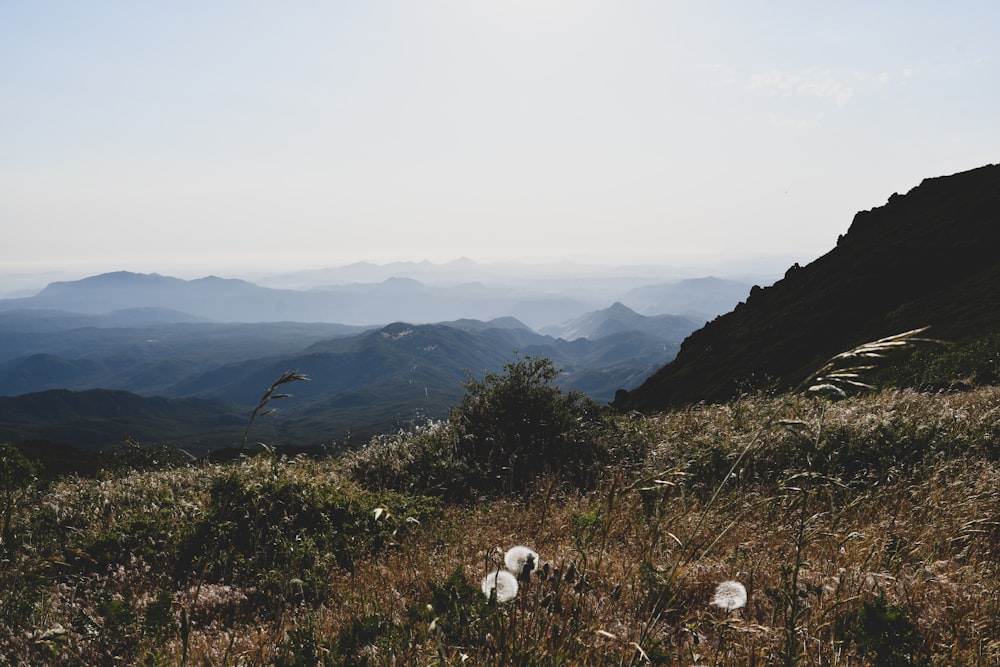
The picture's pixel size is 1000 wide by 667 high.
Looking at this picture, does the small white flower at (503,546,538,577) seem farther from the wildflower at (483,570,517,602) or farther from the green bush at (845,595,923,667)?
the green bush at (845,595,923,667)

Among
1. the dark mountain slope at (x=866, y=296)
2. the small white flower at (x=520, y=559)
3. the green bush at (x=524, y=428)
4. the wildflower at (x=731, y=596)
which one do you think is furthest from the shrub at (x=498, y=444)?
the dark mountain slope at (x=866, y=296)

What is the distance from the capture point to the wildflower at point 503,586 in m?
2.34

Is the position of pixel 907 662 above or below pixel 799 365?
above

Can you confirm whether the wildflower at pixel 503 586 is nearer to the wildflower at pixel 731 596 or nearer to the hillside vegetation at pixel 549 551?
the hillside vegetation at pixel 549 551

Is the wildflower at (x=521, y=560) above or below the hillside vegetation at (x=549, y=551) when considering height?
above

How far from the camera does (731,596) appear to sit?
9.45 feet

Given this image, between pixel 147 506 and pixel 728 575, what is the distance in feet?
27.6

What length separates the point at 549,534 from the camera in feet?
17.6

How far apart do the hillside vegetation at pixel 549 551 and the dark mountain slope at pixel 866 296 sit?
53.2m

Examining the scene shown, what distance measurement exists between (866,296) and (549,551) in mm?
96266

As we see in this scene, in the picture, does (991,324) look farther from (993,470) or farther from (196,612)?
(196,612)

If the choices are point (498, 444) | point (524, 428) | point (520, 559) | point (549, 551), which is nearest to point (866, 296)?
point (524, 428)

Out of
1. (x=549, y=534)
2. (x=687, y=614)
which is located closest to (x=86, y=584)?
(x=549, y=534)

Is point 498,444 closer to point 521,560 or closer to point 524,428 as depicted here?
point 524,428
